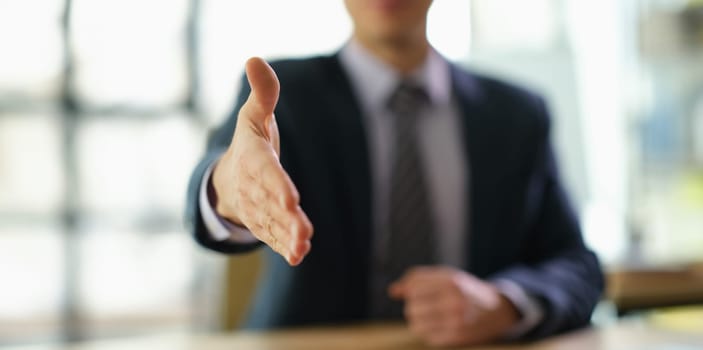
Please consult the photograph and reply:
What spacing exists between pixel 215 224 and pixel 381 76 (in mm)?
118

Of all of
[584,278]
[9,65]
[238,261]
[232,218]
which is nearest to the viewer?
[232,218]

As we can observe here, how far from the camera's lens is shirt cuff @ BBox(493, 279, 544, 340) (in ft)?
1.85

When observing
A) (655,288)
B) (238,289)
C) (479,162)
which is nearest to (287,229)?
(479,162)

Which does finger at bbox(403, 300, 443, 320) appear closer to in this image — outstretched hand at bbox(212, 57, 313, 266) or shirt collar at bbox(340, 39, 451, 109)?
shirt collar at bbox(340, 39, 451, 109)

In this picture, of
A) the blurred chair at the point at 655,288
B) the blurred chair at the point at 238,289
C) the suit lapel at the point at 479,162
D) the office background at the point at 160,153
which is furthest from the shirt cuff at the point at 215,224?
the office background at the point at 160,153

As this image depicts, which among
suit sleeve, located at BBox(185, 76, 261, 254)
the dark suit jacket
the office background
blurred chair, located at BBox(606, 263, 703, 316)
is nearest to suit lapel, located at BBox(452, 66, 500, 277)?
the dark suit jacket

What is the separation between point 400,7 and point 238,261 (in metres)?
0.52

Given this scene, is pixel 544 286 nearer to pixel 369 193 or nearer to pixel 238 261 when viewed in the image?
pixel 369 193

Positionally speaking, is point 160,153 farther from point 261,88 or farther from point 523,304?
point 261,88

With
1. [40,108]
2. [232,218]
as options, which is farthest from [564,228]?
[40,108]

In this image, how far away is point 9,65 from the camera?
2.25m

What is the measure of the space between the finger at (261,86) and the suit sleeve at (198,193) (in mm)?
44

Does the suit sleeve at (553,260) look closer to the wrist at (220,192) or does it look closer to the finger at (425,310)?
the finger at (425,310)

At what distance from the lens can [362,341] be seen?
0.59 metres
